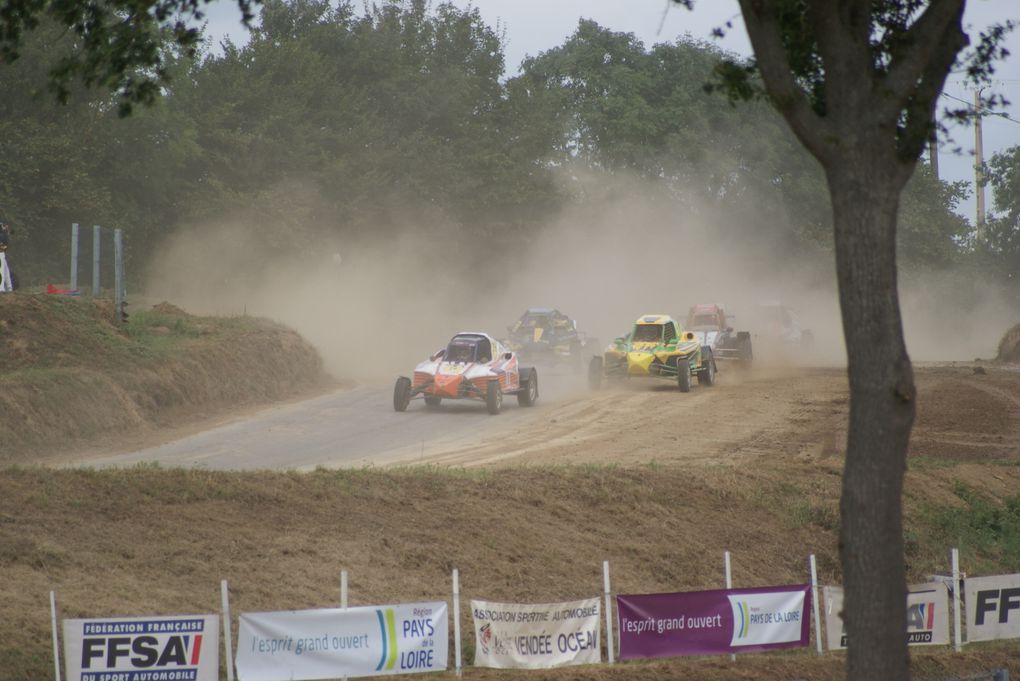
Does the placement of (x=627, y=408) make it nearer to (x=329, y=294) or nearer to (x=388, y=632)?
(x=388, y=632)

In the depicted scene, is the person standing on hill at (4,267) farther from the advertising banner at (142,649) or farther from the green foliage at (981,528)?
the green foliage at (981,528)

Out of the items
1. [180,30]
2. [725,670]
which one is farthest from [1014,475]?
[180,30]

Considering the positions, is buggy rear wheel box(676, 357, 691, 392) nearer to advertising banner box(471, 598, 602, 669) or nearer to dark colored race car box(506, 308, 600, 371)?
dark colored race car box(506, 308, 600, 371)

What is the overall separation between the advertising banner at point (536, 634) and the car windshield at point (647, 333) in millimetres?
21011

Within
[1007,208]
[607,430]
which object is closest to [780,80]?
[607,430]

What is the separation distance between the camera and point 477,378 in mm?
28078

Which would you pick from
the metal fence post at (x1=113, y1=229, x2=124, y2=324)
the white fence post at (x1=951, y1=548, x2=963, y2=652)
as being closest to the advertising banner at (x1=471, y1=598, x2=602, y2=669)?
the white fence post at (x1=951, y1=548, x2=963, y2=652)

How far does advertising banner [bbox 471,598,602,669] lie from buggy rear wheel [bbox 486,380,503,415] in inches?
615

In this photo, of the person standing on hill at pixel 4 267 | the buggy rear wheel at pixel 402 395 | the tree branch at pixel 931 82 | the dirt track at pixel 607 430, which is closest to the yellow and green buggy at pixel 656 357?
the dirt track at pixel 607 430

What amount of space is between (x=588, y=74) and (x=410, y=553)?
70.2 meters

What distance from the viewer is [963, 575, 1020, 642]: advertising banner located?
1399 cm

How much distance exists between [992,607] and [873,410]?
7.56 meters

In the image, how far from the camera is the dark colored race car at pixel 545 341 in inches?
1588

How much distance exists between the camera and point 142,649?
33.3ft
